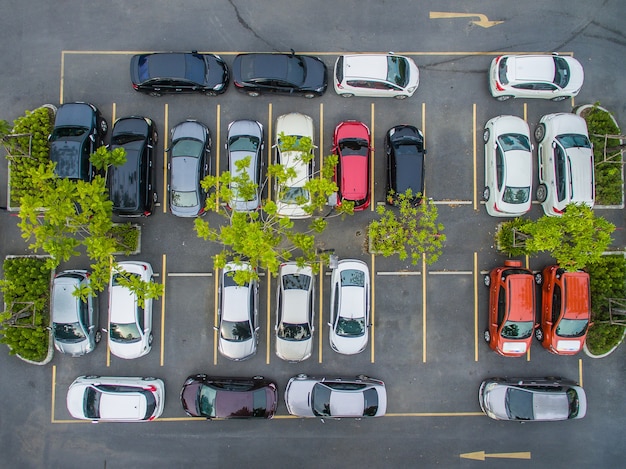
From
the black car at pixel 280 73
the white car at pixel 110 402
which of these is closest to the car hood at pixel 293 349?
the white car at pixel 110 402

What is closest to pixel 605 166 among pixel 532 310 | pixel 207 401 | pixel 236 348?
pixel 532 310

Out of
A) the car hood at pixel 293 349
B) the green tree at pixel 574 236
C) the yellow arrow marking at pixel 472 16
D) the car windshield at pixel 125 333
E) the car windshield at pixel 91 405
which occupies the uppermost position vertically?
the yellow arrow marking at pixel 472 16

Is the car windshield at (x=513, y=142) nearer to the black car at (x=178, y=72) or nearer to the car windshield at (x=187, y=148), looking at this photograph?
the black car at (x=178, y=72)

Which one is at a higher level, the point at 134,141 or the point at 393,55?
the point at 393,55

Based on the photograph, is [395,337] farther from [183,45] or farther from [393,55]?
[183,45]

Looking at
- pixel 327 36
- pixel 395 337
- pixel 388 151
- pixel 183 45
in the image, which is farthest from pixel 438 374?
pixel 183 45

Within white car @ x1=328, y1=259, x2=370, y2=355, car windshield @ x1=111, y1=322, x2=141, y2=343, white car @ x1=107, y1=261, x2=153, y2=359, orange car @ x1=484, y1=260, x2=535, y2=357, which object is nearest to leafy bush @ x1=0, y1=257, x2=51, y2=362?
white car @ x1=107, y1=261, x2=153, y2=359

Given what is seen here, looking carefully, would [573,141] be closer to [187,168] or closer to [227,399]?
[187,168]

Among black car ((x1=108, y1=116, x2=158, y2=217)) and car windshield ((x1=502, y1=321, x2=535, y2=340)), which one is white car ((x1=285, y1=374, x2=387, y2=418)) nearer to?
car windshield ((x1=502, y1=321, x2=535, y2=340))
